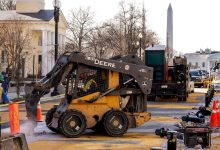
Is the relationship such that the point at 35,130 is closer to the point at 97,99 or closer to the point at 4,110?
the point at 97,99

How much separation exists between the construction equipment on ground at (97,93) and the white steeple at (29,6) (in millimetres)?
80438

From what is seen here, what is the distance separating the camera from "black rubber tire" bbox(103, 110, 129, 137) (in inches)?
582

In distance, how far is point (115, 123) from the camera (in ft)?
48.6

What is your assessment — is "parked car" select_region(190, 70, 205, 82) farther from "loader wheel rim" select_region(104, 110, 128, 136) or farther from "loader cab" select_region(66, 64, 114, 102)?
"loader wheel rim" select_region(104, 110, 128, 136)

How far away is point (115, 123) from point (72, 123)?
114 cm

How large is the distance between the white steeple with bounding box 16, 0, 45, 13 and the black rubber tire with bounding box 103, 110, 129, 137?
81.2 metres

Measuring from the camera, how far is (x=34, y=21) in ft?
282

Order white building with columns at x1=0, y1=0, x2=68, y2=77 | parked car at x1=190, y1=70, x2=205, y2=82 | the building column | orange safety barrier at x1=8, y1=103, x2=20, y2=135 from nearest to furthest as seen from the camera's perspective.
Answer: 1. orange safety barrier at x1=8, y1=103, x2=20, y2=135
2. parked car at x1=190, y1=70, x2=205, y2=82
3. white building with columns at x1=0, y1=0, x2=68, y2=77
4. the building column

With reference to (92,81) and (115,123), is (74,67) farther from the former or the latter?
(115,123)

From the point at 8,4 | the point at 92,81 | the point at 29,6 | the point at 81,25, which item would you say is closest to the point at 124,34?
the point at 81,25

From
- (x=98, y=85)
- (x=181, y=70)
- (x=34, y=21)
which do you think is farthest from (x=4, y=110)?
(x=34, y=21)

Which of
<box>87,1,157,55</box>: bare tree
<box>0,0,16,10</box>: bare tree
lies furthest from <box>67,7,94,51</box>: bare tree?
<box>0,0,16,10</box>: bare tree

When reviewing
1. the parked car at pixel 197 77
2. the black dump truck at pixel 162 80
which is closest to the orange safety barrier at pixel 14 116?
the black dump truck at pixel 162 80

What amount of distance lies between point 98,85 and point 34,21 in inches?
2840
